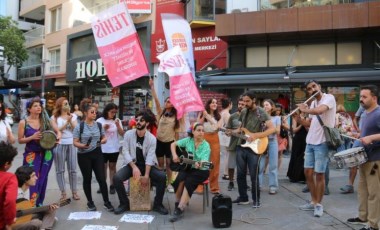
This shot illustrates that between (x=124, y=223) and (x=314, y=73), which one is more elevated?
(x=314, y=73)

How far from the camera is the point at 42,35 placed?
32.2 meters

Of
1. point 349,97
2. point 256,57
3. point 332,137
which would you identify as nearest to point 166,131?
point 332,137

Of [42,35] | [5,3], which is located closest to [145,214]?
[42,35]

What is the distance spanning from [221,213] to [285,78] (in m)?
10.2

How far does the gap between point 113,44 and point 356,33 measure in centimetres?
1210

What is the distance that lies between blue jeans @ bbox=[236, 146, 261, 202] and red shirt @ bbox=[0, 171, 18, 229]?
3596 mm

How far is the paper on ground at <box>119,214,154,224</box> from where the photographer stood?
221 inches

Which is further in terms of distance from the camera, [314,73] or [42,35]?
[42,35]

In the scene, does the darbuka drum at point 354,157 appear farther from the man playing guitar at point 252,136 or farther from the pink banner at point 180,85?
the pink banner at point 180,85

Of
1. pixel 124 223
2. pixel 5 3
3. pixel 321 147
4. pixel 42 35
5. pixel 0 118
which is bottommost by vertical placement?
pixel 124 223

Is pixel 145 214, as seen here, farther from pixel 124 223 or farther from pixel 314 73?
pixel 314 73

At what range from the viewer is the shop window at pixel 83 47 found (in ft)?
84.7

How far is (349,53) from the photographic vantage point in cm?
1591

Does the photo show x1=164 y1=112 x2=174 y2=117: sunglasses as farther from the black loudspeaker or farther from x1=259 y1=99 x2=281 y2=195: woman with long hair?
the black loudspeaker
